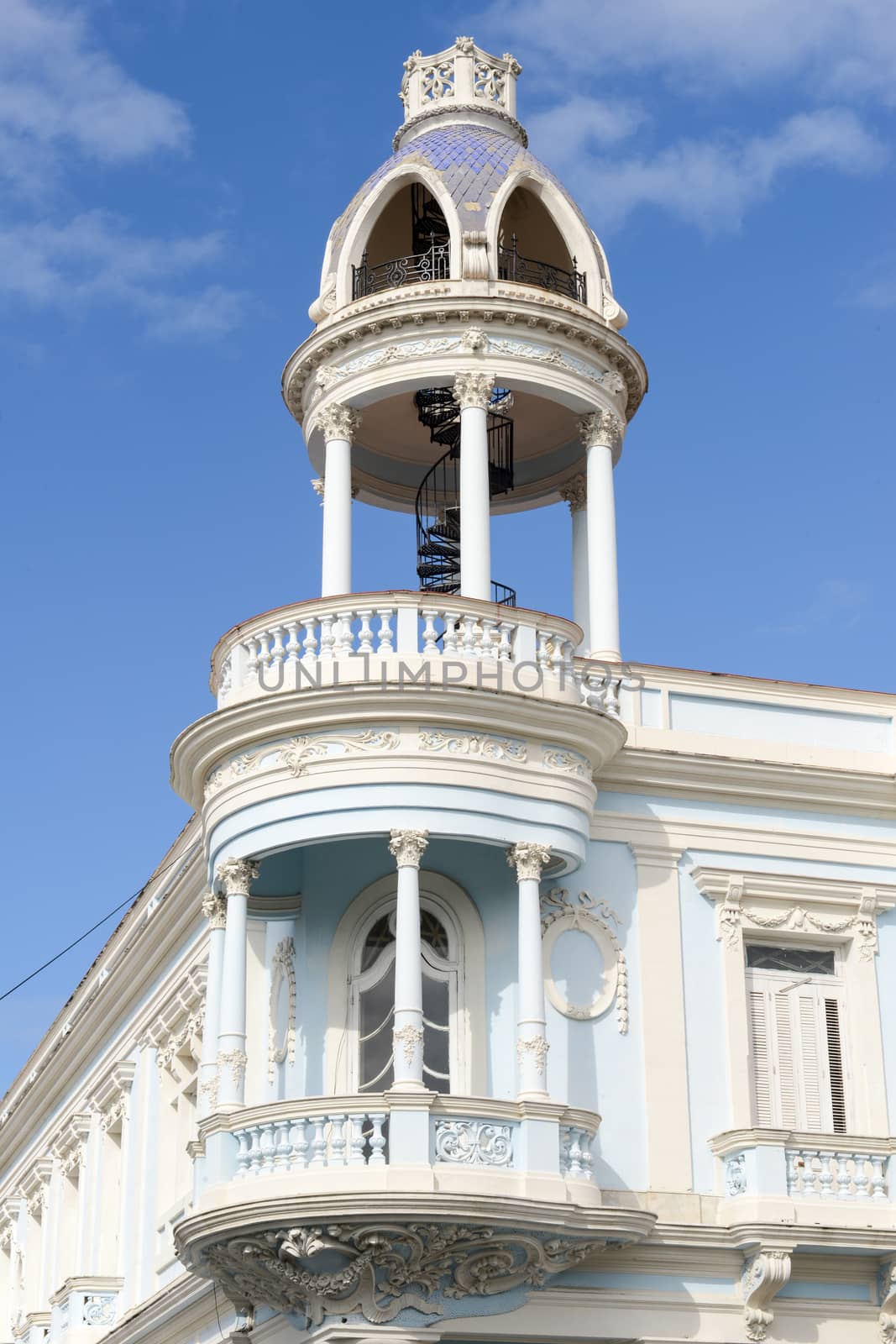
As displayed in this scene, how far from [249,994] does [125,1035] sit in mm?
7536

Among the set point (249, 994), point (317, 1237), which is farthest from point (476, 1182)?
point (249, 994)

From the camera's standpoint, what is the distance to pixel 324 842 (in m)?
21.3

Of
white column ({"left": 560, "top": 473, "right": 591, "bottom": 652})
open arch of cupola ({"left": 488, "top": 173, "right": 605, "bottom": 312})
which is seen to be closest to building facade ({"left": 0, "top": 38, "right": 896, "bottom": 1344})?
open arch of cupola ({"left": 488, "top": 173, "right": 605, "bottom": 312})

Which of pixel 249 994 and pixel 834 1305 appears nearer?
pixel 834 1305

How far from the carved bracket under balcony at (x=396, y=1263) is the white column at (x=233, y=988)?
5.03 feet

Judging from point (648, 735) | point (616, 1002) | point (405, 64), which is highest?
point (405, 64)

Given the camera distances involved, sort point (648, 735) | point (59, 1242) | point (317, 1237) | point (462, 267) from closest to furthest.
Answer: point (317, 1237) → point (648, 735) → point (462, 267) → point (59, 1242)

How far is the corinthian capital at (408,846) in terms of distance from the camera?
20.2 m

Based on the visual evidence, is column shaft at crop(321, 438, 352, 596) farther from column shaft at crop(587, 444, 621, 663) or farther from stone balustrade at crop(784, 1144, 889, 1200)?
stone balustrade at crop(784, 1144, 889, 1200)

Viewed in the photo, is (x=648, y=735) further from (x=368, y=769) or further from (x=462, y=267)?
(x=462, y=267)

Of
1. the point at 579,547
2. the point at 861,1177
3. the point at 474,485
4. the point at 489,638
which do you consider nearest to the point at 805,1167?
the point at 861,1177

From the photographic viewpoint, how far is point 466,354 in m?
25.1

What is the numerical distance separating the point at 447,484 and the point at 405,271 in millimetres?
3101

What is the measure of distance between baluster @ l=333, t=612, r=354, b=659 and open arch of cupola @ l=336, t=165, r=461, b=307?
6126mm
